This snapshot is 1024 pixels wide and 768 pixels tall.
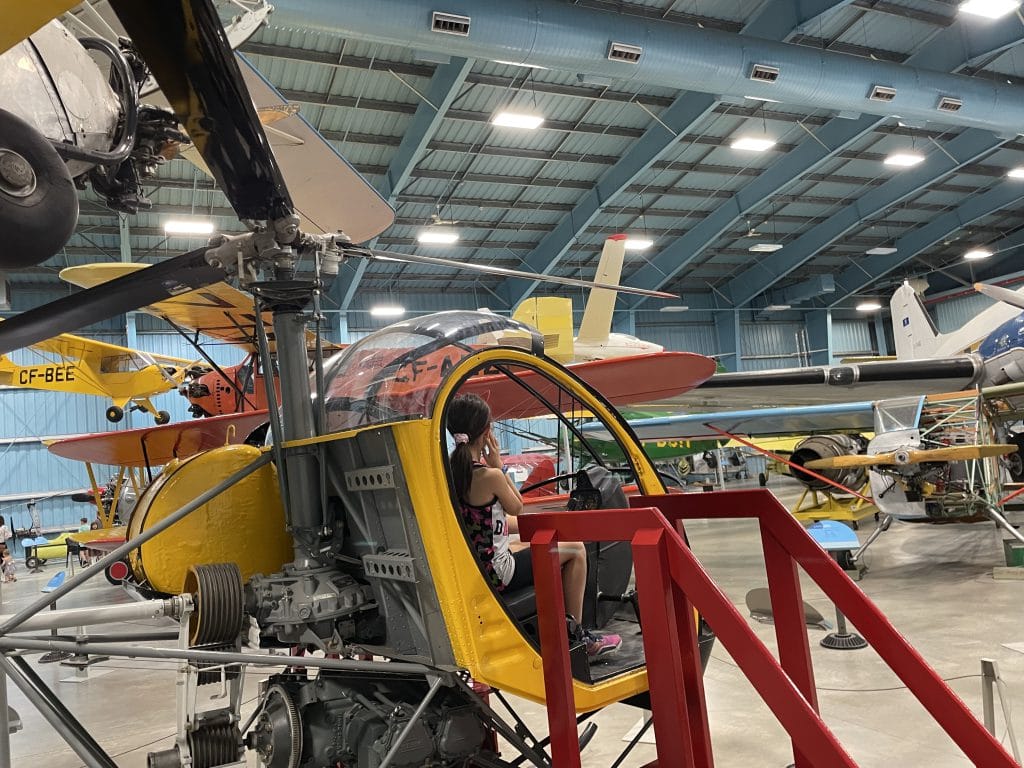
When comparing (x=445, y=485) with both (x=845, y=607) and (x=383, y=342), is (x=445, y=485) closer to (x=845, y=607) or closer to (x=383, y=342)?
(x=383, y=342)

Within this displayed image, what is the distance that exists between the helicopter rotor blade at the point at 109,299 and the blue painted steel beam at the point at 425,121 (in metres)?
12.8

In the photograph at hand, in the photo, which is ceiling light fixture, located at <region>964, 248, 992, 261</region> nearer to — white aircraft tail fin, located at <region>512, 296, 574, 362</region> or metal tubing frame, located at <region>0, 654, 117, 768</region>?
white aircraft tail fin, located at <region>512, 296, 574, 362</region>

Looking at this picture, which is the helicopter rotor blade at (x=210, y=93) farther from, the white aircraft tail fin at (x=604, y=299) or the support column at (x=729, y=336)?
the support column at (x=729, y=336)

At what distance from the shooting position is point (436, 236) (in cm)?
2158

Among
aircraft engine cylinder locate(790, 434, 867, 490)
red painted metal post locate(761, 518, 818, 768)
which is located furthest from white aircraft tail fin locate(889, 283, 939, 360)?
red painted metal post locate(761, 518, 818, 768)

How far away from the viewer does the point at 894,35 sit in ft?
56.0

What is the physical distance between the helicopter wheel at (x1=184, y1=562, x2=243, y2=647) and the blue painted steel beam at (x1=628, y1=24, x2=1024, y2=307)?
61.6 ft

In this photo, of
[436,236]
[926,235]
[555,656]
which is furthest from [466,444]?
[926,235]

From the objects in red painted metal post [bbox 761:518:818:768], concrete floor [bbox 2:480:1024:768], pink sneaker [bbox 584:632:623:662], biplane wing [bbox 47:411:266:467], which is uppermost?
biplane wing [bbox 47:411:266:467]

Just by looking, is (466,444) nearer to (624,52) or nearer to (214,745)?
(214,745)

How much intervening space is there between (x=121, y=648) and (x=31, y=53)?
2076 mm

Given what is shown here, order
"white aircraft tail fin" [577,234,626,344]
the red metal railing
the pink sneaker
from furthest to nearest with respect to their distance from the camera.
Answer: "white aircraft tail fin" [577,234,626,344] → the pink sneaker → the red metal railing

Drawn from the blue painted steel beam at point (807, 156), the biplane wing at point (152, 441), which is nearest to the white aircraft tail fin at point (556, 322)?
the biplane wing at point (152, 441)

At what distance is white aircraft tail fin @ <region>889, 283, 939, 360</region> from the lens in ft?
43.5
